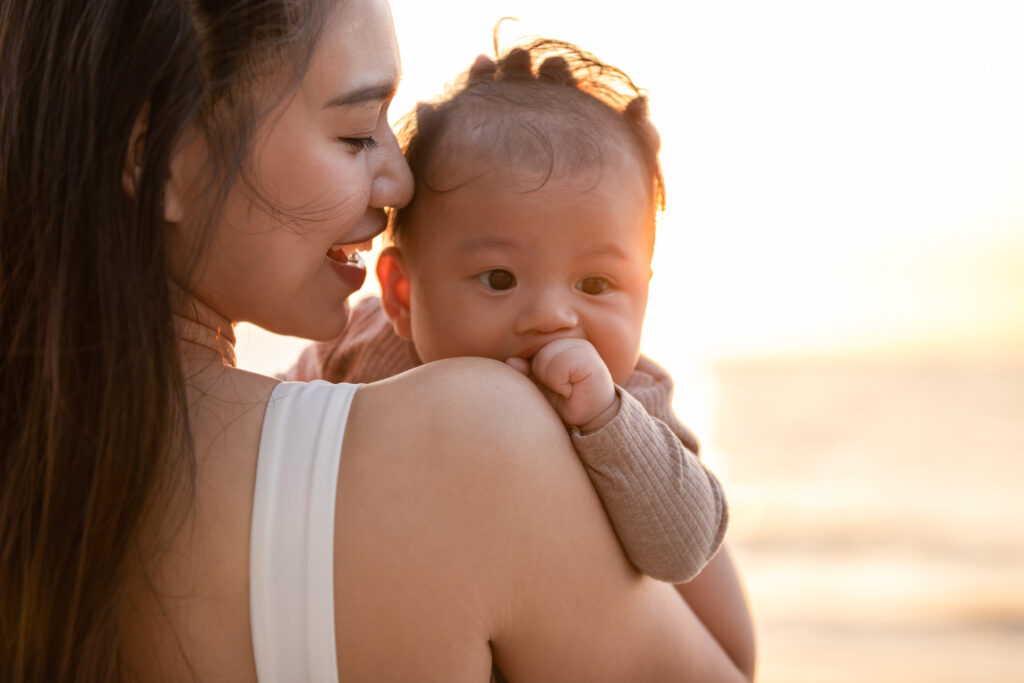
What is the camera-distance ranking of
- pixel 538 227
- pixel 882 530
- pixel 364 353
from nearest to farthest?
pixel 538 227 → pixel 364 353 → pixel 882 530

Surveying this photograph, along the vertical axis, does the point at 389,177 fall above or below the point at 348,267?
above

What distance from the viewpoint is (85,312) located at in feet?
4.22

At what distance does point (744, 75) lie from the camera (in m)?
12.2

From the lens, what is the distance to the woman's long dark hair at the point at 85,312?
4.17 feet

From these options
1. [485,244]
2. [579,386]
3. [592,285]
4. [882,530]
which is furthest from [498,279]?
[882,530]

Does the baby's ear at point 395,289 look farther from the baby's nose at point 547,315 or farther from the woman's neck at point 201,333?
the woman's neck at point 201,333

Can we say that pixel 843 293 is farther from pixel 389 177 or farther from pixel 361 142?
pixel 361 142

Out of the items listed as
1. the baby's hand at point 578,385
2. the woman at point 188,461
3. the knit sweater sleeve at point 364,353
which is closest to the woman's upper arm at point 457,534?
the woman at point 188,461

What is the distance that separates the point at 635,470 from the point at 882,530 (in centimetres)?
674

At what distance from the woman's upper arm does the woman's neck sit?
0.29 metres

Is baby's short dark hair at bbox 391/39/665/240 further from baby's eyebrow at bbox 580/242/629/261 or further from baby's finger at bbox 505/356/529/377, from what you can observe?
baby's finger at bbox 505/356/529/377

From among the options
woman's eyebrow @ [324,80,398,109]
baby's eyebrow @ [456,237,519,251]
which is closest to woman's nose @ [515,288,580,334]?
baby's eyebrow @ [456,237,519,251]

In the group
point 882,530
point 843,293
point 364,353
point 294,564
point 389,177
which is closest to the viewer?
point 294,564

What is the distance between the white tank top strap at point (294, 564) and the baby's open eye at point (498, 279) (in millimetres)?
628
